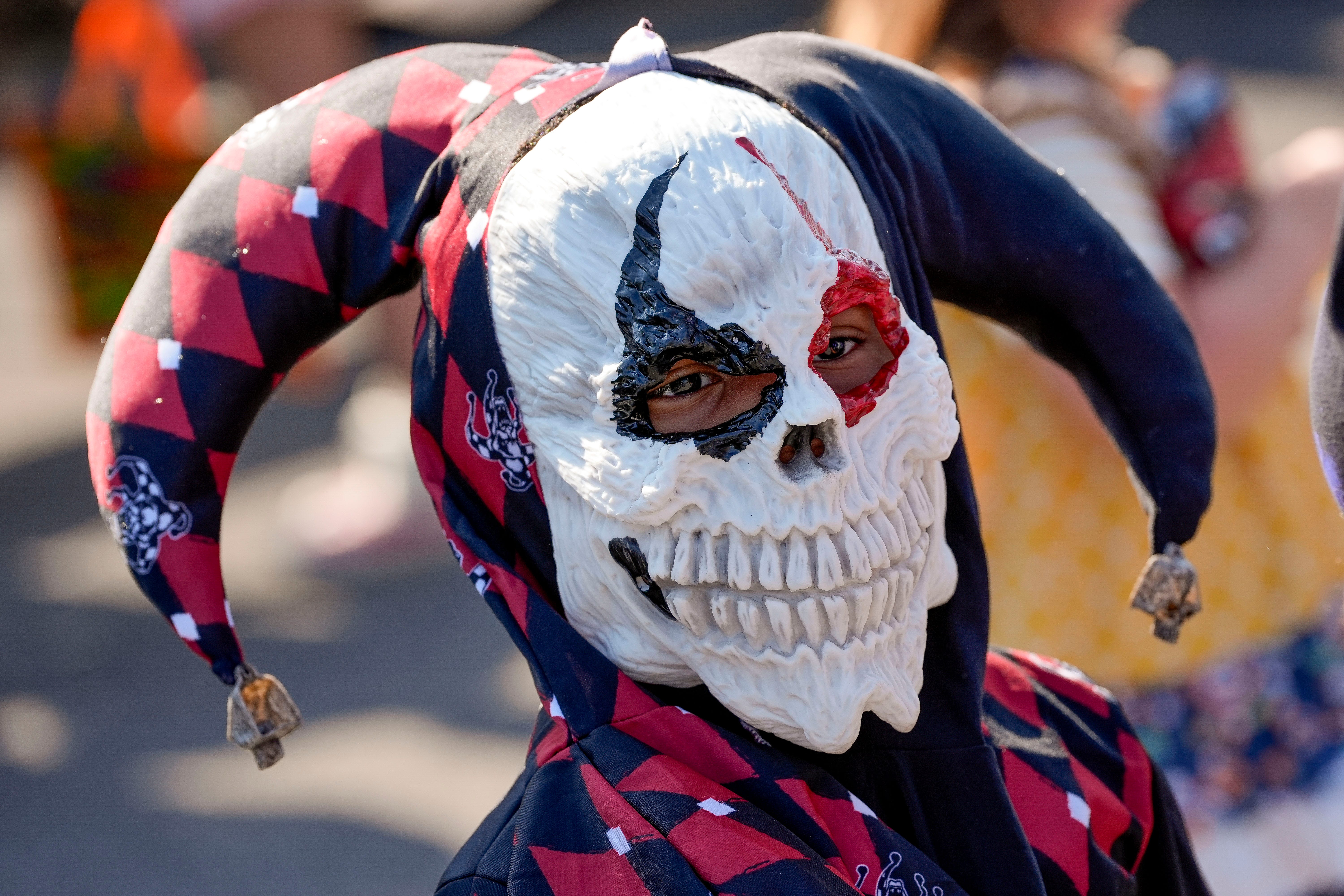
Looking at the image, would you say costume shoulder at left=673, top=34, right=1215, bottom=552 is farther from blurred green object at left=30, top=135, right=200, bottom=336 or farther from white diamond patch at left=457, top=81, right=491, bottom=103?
blurred green object at left=30, top=135, right=200, bottom=336

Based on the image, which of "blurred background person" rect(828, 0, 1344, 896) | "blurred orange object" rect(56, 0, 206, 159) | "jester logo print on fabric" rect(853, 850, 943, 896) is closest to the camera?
"jester logo print on fabric" rect(853, 850, 943, 896)

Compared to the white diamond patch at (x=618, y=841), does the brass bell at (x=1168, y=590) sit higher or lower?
higher

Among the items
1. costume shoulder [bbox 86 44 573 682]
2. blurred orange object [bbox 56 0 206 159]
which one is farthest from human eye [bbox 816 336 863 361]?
blurred orange object [bbox 56 0 206 159]

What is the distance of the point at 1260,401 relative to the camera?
217 centimetres

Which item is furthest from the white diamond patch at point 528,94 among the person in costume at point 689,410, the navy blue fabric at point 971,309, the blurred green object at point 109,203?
the blurred green object at point 109,203

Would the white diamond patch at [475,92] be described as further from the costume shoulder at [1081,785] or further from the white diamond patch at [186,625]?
A: the costume shoulder at [1081,785]

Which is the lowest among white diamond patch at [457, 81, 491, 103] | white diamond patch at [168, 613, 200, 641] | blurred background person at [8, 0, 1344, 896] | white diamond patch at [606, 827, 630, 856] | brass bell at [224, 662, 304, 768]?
blurred background person at [8, 0, 1344, 896]

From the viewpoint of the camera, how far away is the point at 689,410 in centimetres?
108

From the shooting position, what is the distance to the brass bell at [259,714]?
4.17 ft

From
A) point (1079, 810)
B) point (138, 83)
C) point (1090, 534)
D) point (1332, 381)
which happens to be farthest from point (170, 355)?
point (138, 83)

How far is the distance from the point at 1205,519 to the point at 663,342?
1.34 metres

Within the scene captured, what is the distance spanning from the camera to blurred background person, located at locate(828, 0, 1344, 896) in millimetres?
2102

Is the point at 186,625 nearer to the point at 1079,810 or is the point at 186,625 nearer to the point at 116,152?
the point at 1079,810

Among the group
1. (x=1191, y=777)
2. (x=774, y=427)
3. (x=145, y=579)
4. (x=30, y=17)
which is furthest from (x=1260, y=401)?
(x=30, y=17)
